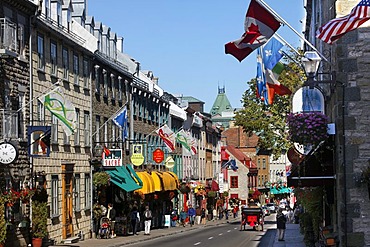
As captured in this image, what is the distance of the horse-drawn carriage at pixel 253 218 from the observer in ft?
158

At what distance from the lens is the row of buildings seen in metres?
28.6

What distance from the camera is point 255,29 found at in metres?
17.5

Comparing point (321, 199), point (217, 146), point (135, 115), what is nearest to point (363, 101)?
point (321, 199)

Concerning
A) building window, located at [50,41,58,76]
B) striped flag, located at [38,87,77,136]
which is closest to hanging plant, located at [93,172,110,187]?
building window, located at [50,41,58,76]

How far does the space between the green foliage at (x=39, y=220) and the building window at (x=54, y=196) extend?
333 centimetres

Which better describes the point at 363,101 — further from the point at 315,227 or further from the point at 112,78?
the point at 112,78

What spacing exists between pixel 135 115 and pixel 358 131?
35322 millimetres

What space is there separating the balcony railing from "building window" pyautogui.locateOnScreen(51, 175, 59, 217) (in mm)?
7334

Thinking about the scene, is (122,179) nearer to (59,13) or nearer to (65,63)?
(65,63)

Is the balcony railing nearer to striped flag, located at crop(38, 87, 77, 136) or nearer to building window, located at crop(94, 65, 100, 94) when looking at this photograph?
striped flag, located at crop(38, 87, 77, 136)

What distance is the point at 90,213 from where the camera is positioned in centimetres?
3988

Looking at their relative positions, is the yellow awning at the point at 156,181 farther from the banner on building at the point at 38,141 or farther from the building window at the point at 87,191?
the banner on building at the point at 38,141

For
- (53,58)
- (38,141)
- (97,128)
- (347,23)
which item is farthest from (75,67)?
(347,23)

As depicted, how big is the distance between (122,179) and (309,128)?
24.9m
